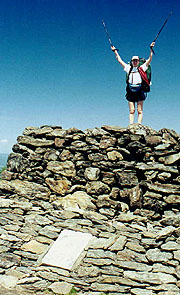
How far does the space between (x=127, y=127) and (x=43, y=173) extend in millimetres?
4021

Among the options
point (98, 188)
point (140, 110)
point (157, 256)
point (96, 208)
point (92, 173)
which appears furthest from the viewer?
point (140, 110)

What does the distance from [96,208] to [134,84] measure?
17.1ft

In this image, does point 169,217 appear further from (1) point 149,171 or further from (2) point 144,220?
(1) point 149,171

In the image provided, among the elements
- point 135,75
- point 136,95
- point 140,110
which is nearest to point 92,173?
point 140,110

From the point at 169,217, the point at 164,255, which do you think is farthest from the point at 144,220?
the point at 164,255

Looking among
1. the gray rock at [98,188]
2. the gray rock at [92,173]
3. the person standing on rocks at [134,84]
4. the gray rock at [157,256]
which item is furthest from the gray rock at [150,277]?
the person standing on rocks at [134,84]

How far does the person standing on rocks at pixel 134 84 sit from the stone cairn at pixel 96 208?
84 centimetres

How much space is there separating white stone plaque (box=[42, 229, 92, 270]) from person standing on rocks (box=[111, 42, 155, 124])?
522 cm

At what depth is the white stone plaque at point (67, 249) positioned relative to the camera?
7.49 m

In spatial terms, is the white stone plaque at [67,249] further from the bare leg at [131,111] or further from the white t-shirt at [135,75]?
the white t-shirt at [135,75]

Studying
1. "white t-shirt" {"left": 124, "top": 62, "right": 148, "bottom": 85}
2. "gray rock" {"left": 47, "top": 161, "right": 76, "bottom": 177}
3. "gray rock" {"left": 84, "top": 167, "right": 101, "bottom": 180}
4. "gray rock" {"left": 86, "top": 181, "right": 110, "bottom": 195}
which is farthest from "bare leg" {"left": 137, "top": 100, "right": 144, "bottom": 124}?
"gray rock" {"left": 47, "top": 161, "right": 76, "bottom": 177}

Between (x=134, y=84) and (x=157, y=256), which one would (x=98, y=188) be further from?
(x=134, y=84)

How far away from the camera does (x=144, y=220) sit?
353 inches

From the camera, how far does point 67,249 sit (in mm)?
7902
